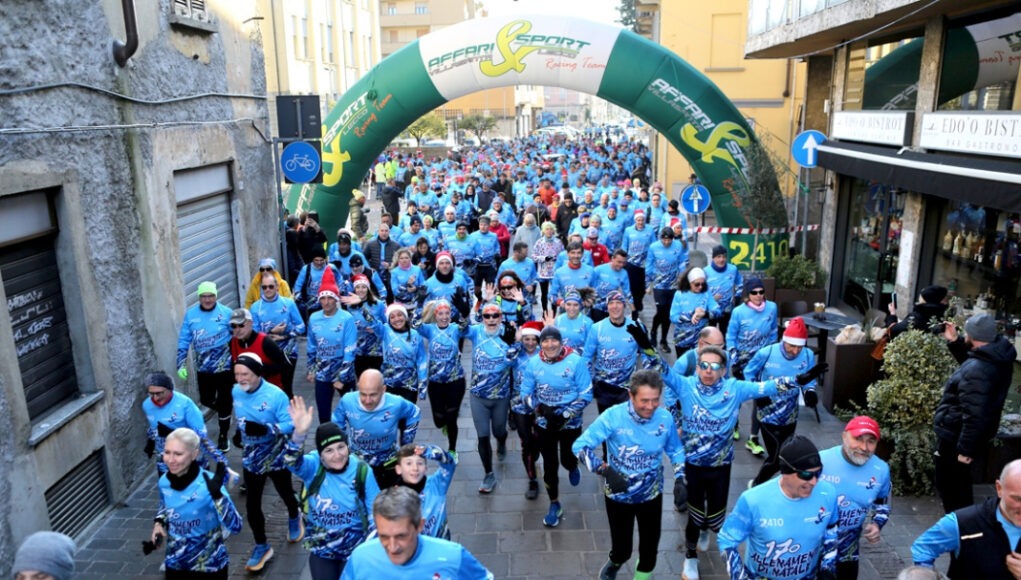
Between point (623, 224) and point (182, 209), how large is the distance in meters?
7.90

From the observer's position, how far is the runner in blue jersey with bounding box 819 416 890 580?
445 cm

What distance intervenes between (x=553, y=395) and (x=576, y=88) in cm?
872

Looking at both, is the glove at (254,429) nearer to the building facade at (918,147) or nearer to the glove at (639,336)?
the glove at (639,336)

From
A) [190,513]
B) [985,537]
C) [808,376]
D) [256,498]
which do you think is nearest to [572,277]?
[808,376]

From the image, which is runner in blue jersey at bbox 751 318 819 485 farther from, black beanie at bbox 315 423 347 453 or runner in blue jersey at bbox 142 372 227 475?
runner in blue jersey at bbox 142 372 227 475

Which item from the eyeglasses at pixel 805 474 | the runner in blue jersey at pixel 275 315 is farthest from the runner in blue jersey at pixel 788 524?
the runner in blue jersey at pixel 275 315

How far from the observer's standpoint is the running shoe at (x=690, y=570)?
18.2 ft

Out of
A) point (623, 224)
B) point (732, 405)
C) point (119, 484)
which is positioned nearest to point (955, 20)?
point (623, 224)

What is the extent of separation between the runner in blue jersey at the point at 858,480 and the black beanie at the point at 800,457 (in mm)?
705

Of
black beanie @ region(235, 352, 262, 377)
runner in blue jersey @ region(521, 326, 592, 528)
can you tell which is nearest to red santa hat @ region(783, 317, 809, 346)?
runner in blue jersey @ region(521, 326, 592, 528)

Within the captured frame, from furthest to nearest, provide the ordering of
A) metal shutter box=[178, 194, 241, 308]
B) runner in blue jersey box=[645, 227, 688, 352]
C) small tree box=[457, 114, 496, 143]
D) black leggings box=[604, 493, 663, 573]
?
small tree box=[457, 114, 496, 143]
runner in blue jersey box=[645, 227, 688, 352]
metal shutter box=[178, 194, 241, 308]
black leggings box=[604, 493, 663, 573]

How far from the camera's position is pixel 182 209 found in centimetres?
865

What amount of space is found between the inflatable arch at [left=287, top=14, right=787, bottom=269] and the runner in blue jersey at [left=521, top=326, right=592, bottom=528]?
7767mm

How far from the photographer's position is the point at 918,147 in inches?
384
